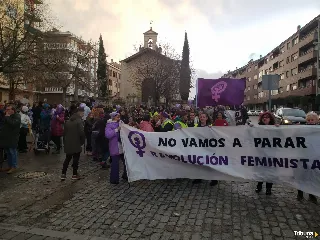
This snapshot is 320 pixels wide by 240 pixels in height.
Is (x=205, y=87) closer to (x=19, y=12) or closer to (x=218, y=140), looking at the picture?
(x=218, y=140)

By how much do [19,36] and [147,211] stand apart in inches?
874

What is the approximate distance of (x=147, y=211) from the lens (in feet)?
18.3

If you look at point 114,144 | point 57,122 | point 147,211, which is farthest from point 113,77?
point 147,211

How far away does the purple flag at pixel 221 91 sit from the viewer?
32.5 ft

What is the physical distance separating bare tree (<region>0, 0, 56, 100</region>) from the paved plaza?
47.2 ft

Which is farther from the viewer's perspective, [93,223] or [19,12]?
[19,12]

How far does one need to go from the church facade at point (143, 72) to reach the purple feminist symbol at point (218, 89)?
3382 centimetres

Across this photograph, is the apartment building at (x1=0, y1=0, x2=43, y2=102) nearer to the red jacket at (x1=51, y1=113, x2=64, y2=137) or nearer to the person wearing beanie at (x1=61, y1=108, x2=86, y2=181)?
the red jacket at (x1=51, y1=113, x2=64, y2=137)

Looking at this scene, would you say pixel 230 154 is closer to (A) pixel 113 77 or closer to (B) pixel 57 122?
(B) pixel 57 122

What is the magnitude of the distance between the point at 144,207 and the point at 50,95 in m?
68.1

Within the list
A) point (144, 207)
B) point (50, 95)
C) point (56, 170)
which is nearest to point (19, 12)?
point (56, 170)

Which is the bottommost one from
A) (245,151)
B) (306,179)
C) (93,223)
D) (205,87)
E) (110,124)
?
(93,223)

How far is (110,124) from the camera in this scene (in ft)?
24.5

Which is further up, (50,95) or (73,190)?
(50,95)
